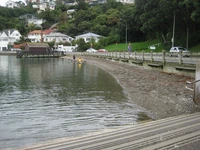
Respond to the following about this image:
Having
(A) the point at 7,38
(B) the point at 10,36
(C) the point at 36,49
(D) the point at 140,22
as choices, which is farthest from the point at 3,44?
(D) the point at 140,22

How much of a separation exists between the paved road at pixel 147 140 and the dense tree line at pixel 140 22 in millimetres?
31253

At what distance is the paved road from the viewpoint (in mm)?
5219

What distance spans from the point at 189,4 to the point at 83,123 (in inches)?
1255

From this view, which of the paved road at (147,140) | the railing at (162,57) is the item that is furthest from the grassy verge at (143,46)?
the paved road at (147,140)

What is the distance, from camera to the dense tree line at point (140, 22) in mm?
45947

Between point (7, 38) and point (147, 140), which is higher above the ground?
point (7, 38)

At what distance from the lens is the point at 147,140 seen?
5520 millimetres

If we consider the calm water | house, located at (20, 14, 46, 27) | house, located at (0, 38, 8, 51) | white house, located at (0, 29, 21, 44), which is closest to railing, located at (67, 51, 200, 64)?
the calm water

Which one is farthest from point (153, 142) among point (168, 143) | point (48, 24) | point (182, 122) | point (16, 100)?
point (48, 24)

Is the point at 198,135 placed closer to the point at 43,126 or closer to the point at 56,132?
the point at 56,132

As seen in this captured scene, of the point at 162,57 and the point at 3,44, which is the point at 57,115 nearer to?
the point at 162,57

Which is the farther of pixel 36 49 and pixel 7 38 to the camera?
pixel 7 38

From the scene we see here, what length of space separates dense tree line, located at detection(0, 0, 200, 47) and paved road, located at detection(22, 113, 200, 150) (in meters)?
31.3

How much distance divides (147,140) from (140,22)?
67.2 meters
